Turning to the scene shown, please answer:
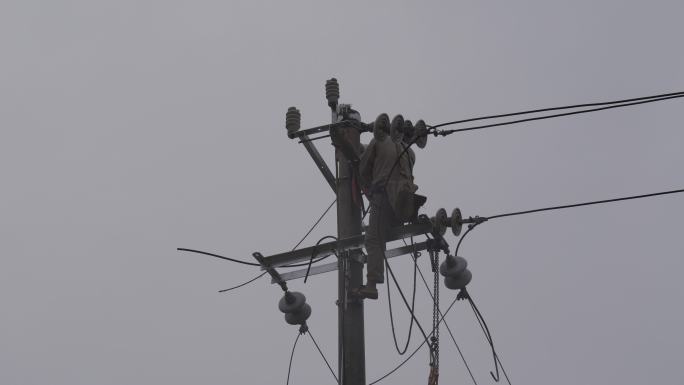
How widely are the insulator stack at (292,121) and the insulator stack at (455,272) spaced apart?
6.42 ft

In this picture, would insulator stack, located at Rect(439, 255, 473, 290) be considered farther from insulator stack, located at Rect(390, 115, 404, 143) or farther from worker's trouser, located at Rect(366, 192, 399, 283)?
insulator stack, located at Rect(390, 115, 404, 143)

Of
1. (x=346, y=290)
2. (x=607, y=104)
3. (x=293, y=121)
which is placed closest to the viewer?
(x=607, y=104)

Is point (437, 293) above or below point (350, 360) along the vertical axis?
above

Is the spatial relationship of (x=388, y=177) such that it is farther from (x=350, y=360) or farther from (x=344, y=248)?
(x=350, y=360)

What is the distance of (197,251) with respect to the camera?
9820 mm

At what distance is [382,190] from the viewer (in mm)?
9578

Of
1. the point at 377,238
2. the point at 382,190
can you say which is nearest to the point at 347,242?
the point at 377,238

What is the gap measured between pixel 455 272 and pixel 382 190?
1077 millimetres

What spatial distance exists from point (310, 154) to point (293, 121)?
1.21 ft

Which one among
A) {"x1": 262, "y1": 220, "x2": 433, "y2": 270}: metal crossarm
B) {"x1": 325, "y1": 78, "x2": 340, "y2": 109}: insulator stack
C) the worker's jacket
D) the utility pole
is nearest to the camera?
the utility pole

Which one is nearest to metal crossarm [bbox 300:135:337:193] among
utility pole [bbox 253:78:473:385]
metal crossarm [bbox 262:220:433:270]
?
utility pole [bbox 253:78:473:385]

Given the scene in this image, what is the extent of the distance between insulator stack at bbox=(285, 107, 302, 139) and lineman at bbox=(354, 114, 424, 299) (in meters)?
0.72

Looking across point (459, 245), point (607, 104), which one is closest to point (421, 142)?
point (459, 245)

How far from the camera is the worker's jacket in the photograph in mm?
9516
